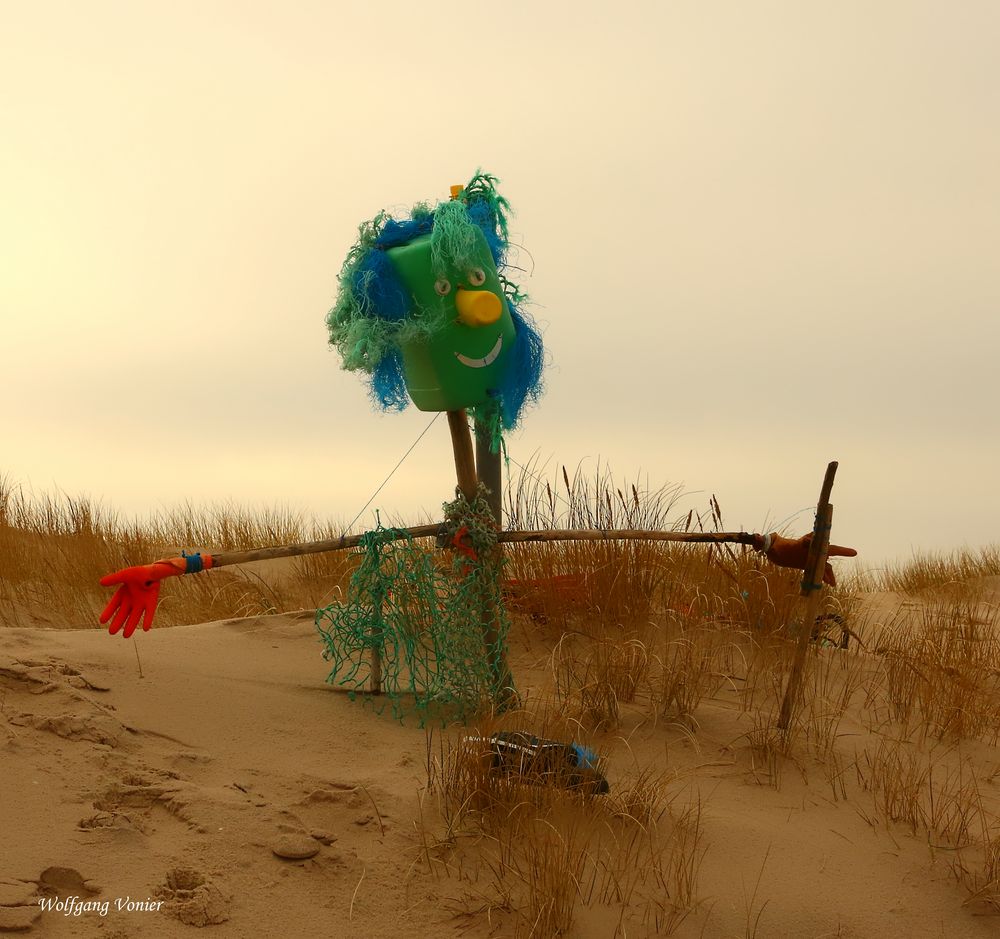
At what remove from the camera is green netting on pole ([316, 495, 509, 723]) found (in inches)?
152

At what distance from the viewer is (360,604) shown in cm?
392

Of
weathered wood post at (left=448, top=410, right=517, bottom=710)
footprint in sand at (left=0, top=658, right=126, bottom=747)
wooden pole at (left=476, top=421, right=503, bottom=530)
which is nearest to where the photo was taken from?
footprint in sand at (left=0, top=658, right=126, bottom=747)

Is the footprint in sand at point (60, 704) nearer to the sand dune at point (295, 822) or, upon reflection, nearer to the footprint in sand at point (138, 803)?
the sand dune at point (295, 822)

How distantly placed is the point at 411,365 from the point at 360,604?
956mm

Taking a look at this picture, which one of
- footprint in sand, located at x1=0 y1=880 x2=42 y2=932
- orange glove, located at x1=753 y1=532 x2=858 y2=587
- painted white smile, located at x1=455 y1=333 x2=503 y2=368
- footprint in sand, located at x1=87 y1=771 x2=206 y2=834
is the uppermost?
painted white smile, located at x1=455 y1=333 x2=503 y2=368

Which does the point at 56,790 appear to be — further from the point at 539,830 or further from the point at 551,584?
the point at 551,584

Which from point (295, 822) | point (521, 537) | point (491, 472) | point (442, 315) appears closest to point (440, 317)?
point (442, 315)

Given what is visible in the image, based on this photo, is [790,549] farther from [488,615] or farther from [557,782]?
[557,782]

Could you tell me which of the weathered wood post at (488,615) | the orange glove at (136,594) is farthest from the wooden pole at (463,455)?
the orange glove at (136,594)

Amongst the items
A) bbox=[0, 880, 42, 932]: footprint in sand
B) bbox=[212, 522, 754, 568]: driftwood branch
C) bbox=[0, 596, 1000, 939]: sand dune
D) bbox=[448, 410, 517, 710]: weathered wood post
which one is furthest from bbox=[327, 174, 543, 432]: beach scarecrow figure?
bbox=[0, 880, 42, 932]: footprint in sand

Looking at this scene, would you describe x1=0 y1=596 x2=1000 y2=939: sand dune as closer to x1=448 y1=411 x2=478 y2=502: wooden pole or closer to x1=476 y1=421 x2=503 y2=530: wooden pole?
x1=448 y1=411 x2=478 y2=502: wooden pole

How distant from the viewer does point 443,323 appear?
3605 millimetres

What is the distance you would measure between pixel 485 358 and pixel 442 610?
3.33 ft

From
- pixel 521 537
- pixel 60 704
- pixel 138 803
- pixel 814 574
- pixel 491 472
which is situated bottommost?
pixel 138 803
